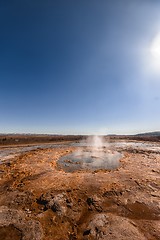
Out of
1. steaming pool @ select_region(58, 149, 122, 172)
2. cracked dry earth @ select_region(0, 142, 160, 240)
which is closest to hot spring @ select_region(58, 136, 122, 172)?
steaming pool @ select_region(58, 149, 122, 172)

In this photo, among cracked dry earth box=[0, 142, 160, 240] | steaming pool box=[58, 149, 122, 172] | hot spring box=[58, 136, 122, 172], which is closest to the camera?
cracked dry earth box=[0, 142, 160, 240]

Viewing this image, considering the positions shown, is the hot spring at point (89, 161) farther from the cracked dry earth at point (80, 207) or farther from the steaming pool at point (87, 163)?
the cracked dry earth at point (80, 207)

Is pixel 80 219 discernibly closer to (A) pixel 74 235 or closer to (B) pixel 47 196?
(A) pixel 74 235

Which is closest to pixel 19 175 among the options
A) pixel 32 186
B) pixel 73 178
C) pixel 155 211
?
pixel 32 186

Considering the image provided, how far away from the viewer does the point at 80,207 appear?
9.31m

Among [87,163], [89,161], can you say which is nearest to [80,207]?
[87,163]

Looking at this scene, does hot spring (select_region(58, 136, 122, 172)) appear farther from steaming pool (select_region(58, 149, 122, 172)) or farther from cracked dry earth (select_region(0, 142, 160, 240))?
cracked dry earth (select_region(0, 142, 160, 240))

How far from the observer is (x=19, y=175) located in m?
15.2

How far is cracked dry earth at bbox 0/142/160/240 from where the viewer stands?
7.16 metres

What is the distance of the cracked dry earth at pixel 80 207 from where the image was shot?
23.5 ft

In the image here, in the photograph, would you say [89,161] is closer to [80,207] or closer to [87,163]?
[87,163]

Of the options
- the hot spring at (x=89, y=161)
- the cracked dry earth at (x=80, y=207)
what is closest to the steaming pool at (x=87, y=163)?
the hot spring at (x=89, y=161)

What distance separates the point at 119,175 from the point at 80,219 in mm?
7540

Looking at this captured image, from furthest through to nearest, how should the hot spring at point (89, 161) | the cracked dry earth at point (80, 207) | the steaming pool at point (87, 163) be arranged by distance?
the hot spring at point (89, 161) → the steaming pool at point (87, 163) → the cracked dry earth at point (80, 207)
